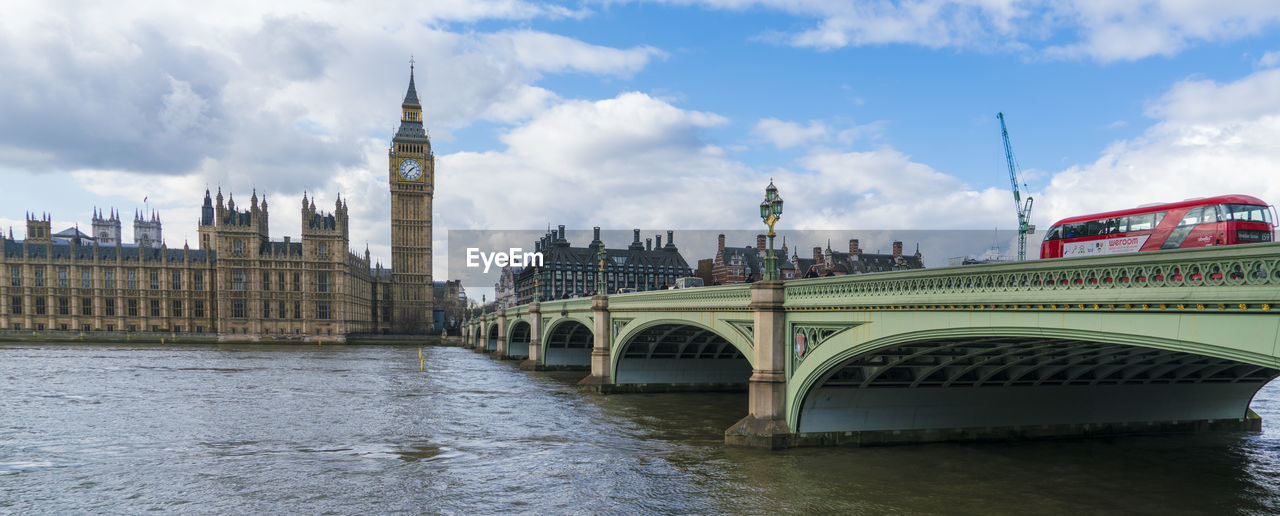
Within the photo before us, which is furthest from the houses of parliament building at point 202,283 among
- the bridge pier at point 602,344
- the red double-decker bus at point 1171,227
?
the red double-decker bus at point 1171,227

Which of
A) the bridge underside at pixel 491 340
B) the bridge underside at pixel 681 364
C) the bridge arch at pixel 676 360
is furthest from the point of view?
the bridge underside at pixel 491 340

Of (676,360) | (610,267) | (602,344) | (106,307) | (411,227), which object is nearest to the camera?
(602,344)

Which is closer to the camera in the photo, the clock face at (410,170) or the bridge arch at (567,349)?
the bridge arch at (567,349)

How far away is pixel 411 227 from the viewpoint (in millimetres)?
154125

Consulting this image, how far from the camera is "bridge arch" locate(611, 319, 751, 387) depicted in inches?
1806

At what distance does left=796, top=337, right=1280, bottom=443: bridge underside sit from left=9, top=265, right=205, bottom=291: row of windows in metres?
124

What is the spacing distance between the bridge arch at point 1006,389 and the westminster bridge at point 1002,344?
0.18ft

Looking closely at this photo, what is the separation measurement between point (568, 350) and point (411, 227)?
93654 millimetres

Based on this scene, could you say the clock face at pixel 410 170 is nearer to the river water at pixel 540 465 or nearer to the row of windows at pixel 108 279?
the row of windows at pixel 108 279

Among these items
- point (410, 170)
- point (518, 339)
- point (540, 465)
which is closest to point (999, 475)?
point (540, 465)

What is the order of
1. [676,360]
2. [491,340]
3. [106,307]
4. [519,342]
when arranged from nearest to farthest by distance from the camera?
1. [676,360]
2. [519,342]
3. [491,340]
4. [106,307]

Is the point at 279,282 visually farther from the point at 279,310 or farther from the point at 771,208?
the point at 771,208

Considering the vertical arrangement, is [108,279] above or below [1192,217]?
below

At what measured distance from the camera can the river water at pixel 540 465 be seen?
2081 cm
